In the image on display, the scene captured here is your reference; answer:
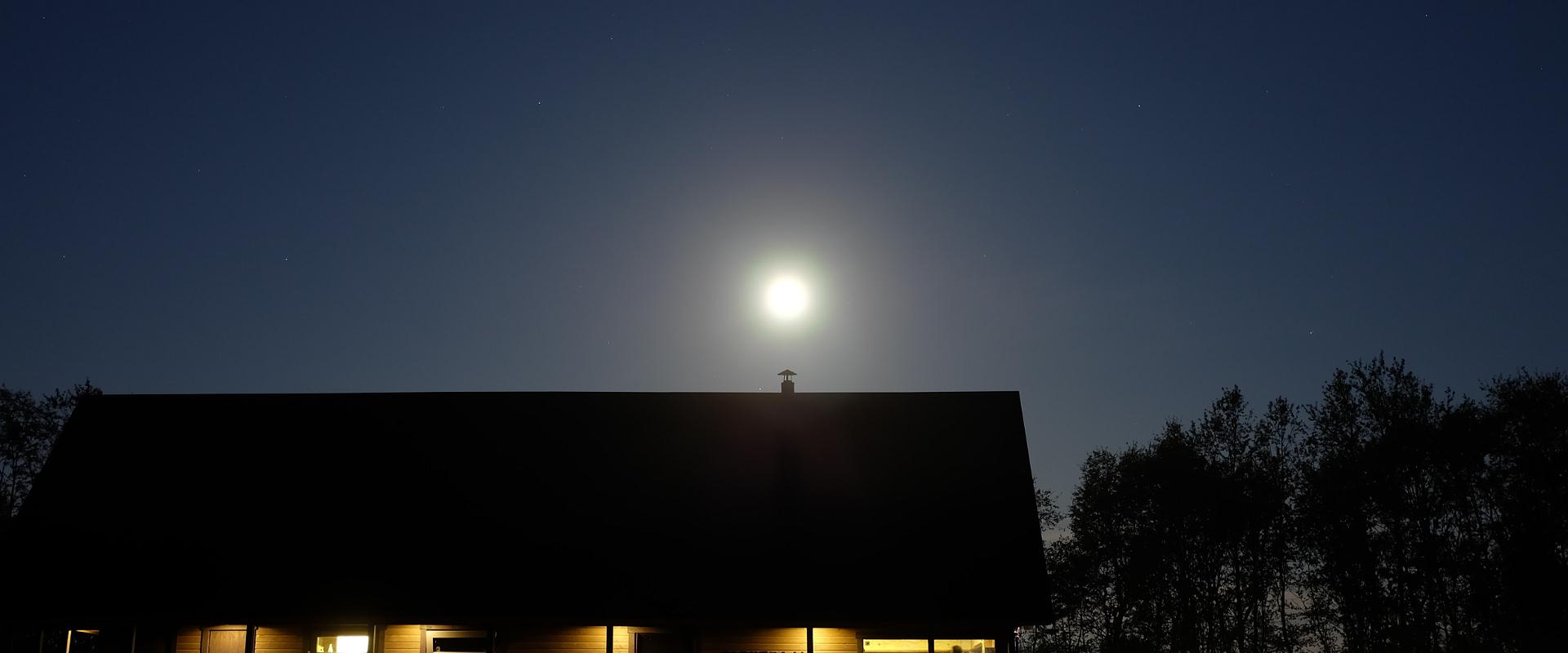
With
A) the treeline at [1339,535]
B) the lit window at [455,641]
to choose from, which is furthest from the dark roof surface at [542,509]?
the treeline at [1339,535]

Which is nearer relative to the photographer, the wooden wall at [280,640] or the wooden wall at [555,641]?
the wooden wall at [555,641]

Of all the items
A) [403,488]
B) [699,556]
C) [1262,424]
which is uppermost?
[1262,424]

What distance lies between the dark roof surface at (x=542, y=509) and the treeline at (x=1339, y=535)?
45.2ft

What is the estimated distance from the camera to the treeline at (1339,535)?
26656 millimetres

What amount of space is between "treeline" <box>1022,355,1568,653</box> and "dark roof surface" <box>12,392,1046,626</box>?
13.8 meters

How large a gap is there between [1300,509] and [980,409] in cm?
1478

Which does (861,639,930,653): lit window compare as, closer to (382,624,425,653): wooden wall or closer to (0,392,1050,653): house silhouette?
(0,392,1050,653): house silhouette

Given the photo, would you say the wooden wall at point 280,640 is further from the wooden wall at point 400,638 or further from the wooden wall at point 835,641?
the wooden wall at point 835,641

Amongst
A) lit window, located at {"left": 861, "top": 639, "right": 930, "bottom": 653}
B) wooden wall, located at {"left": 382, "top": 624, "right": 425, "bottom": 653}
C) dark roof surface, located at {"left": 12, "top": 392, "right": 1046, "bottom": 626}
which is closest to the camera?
lit window, located at {"left": 861, "top": 639, "right": 930, "bottom": 653}

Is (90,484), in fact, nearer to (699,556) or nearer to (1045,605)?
(699,556)

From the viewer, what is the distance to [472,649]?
1814cm

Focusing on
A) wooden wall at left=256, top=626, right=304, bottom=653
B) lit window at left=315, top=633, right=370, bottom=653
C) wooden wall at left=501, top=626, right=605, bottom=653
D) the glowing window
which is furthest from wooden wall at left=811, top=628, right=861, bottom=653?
wooden wall at left=256, top=626, right=304, bottom=653

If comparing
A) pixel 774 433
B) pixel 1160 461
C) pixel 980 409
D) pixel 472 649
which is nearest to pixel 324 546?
pixel 472 649

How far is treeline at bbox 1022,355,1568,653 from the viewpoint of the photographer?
26.7 m
